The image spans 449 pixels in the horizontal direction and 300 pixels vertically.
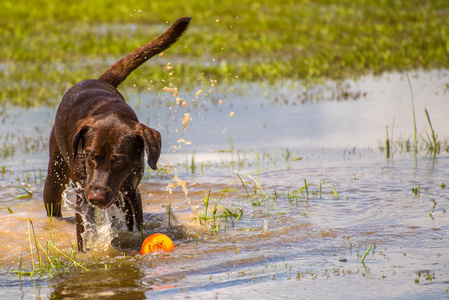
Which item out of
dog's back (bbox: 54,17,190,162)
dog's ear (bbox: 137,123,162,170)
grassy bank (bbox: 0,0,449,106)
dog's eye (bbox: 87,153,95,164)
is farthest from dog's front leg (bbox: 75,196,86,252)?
grassy bank (bbox: 0,0,449,106)

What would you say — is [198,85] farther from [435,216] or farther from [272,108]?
[435,216]

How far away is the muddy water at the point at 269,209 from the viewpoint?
461cm

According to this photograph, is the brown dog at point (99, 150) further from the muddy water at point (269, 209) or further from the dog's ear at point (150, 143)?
the muddy water at point (269, 209)

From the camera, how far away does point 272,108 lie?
11.9 metres

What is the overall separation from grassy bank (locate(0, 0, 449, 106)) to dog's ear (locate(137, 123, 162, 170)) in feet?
20.2

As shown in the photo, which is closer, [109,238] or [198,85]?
[109,238]

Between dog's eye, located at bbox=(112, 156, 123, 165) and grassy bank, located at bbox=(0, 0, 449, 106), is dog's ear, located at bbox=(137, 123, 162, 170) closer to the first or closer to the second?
dog's eye, located at bbox=(112, 156, 123, 165)

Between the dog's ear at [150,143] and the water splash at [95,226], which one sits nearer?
the dog's ear at [150,143]

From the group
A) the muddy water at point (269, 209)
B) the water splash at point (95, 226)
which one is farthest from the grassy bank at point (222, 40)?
the water splash at point (95, 226)

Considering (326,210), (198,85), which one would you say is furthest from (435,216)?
(198,85)

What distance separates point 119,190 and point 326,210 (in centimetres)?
212

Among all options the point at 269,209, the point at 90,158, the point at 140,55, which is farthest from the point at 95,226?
the point at 140,55

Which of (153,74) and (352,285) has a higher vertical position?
(153,74)

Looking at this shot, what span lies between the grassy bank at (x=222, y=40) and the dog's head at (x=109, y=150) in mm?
6101
